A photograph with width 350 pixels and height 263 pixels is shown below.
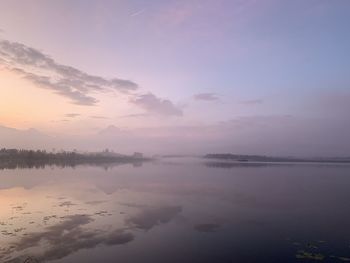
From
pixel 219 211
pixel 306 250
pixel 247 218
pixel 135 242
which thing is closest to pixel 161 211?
pixel 219 211

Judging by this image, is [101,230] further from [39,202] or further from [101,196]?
[101,196]

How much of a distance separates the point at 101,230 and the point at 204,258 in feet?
22.9

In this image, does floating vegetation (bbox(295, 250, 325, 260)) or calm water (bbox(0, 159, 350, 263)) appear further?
calm water (bbox(0, 159, 350, 263))

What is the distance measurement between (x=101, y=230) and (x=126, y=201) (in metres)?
11.5

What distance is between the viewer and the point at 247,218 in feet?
76.1

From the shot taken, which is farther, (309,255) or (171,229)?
(171,229)

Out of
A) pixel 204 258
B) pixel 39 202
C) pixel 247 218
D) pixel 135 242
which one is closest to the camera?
pixel 204 258

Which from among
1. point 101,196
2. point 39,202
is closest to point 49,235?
point 39,202

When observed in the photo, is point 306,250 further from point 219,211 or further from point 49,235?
point 49,235

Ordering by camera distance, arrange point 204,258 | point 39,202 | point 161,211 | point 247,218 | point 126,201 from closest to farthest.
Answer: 1. point 204,258
2. point 247,218
3. point 161,211
4. point 39,202
5. point 126,201

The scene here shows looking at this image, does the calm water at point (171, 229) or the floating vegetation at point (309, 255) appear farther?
the calm water at point (171, 229)

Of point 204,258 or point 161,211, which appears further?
point 161,211

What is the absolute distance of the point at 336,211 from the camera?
26.1 meters

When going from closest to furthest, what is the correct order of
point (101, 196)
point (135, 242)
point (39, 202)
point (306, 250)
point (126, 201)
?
point (306, 250) < point (135, 242) < point (39, 202) < point (126, 201) < point (101, 196)
